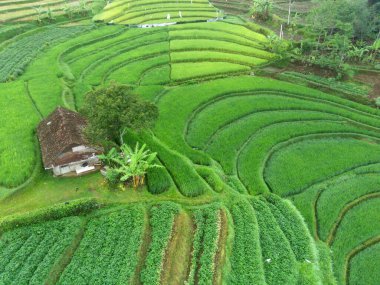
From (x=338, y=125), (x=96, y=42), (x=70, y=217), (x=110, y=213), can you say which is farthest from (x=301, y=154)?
(x=96, y=42)

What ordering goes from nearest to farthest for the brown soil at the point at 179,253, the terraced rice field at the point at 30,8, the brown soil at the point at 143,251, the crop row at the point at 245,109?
the brown soil at the point at 143,251 < the brown soil at the point at 179,253 < the crop row at the point at 245,109 < the terraced rice field at the point at 30,8

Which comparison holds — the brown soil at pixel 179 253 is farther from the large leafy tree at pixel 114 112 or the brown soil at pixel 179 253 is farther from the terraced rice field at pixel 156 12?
the terraced rice field at pixel 156 12

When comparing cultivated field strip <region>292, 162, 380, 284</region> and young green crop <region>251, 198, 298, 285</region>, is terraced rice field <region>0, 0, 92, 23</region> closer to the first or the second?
young green crop <region>251, 198, 298, 285</region>

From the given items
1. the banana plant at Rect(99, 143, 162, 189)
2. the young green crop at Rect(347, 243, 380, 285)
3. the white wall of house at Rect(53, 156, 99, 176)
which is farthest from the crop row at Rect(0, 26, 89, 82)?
the young green crop at Rect(347, 243, 380, 285)

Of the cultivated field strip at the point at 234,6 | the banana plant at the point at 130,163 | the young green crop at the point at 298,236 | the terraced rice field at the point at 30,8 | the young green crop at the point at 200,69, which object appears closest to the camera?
the young green crop at the point at 298,236

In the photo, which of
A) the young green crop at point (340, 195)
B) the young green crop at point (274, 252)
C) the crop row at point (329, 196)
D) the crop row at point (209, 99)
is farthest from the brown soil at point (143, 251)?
the young green crop at point (340, 195)

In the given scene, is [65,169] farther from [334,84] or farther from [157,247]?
[334,84]

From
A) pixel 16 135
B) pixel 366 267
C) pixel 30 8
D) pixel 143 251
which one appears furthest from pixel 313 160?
pixel 30 8
